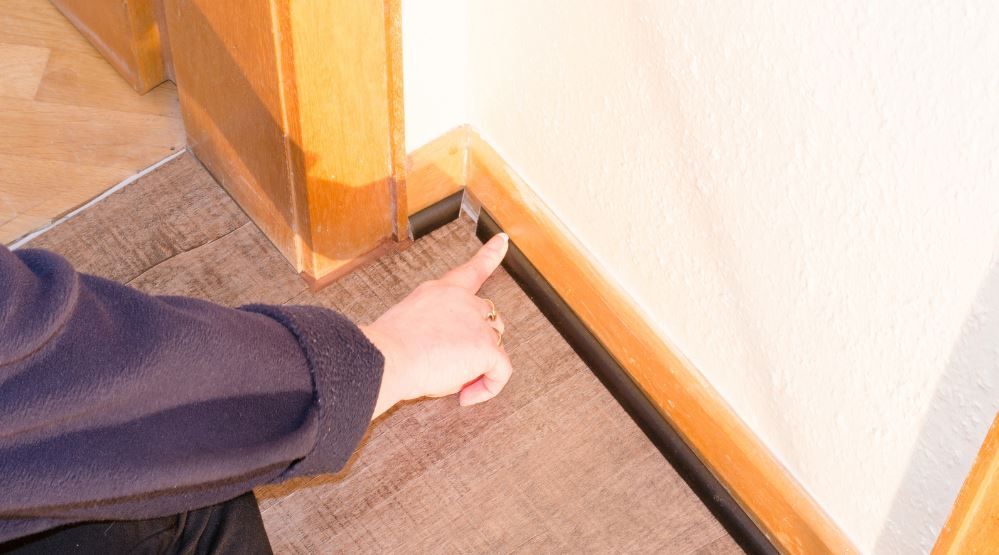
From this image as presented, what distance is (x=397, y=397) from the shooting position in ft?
3.06

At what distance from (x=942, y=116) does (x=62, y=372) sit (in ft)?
1.99

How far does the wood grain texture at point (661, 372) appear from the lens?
3.86 ft

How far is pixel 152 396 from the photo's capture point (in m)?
0.72

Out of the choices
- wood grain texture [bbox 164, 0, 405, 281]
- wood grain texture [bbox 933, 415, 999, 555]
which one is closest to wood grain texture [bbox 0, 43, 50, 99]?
wood grain texture [bbox 164, 0, 405, 281]

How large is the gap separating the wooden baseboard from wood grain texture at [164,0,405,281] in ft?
0.34

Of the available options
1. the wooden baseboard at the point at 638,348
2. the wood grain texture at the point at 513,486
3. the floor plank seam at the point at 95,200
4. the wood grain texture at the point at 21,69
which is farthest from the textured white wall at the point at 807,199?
the wood grain texture at the point at 21,69

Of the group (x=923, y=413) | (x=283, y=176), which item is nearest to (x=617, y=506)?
(x=923, y=413)

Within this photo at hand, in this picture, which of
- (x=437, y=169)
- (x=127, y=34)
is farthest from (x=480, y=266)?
(x=127, y=34)

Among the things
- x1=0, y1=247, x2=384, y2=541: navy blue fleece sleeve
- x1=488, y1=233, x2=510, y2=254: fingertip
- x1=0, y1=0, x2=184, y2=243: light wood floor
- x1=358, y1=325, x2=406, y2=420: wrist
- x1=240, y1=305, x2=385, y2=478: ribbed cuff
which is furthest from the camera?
x1=0, y1=0, x2=184, y2=243: light wood floor

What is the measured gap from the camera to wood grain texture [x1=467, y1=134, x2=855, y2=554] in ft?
3.86

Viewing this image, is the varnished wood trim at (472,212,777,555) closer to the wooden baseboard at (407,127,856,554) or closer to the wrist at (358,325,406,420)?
the wooden baseboard at (407,127,856,554)

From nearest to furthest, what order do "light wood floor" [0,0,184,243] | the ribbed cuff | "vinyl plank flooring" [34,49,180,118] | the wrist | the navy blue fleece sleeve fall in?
the navy blue fleece sleeve → the ribbed cuff → the wrist → "light wood floor" [0,0,184,243] → "vinyl plank flooring" [34,49,180,118]

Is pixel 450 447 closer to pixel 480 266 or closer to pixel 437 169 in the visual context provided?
pixel 480 266

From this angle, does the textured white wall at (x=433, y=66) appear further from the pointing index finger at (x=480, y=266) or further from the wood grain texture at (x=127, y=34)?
the wood grain texture at (x=127, y=34)
